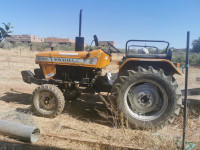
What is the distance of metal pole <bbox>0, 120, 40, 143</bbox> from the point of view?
313 centimetres

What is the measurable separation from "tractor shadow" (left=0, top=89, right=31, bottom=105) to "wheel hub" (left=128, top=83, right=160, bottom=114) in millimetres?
3140

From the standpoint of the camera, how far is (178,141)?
326 cm

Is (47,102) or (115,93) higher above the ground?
(115,93)

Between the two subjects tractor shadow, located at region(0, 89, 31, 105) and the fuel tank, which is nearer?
the fuel tank

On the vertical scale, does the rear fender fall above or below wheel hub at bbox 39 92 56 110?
above

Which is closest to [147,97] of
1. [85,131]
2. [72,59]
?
[85,131]

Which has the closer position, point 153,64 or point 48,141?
point 48,141

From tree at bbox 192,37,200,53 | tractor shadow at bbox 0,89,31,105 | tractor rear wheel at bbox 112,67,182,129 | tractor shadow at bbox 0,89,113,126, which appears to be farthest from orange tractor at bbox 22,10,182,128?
tree at bbox 192,37,200,53

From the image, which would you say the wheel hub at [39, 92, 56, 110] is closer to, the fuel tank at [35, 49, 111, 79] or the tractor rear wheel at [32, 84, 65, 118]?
the tractor rear wheel at [32, 84, 65, 118]

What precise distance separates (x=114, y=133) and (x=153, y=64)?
5.24 ft

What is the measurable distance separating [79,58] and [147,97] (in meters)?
1.81

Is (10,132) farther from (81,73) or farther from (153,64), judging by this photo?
(153,64)

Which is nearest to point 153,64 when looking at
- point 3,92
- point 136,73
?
point 136,73

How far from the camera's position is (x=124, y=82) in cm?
404
